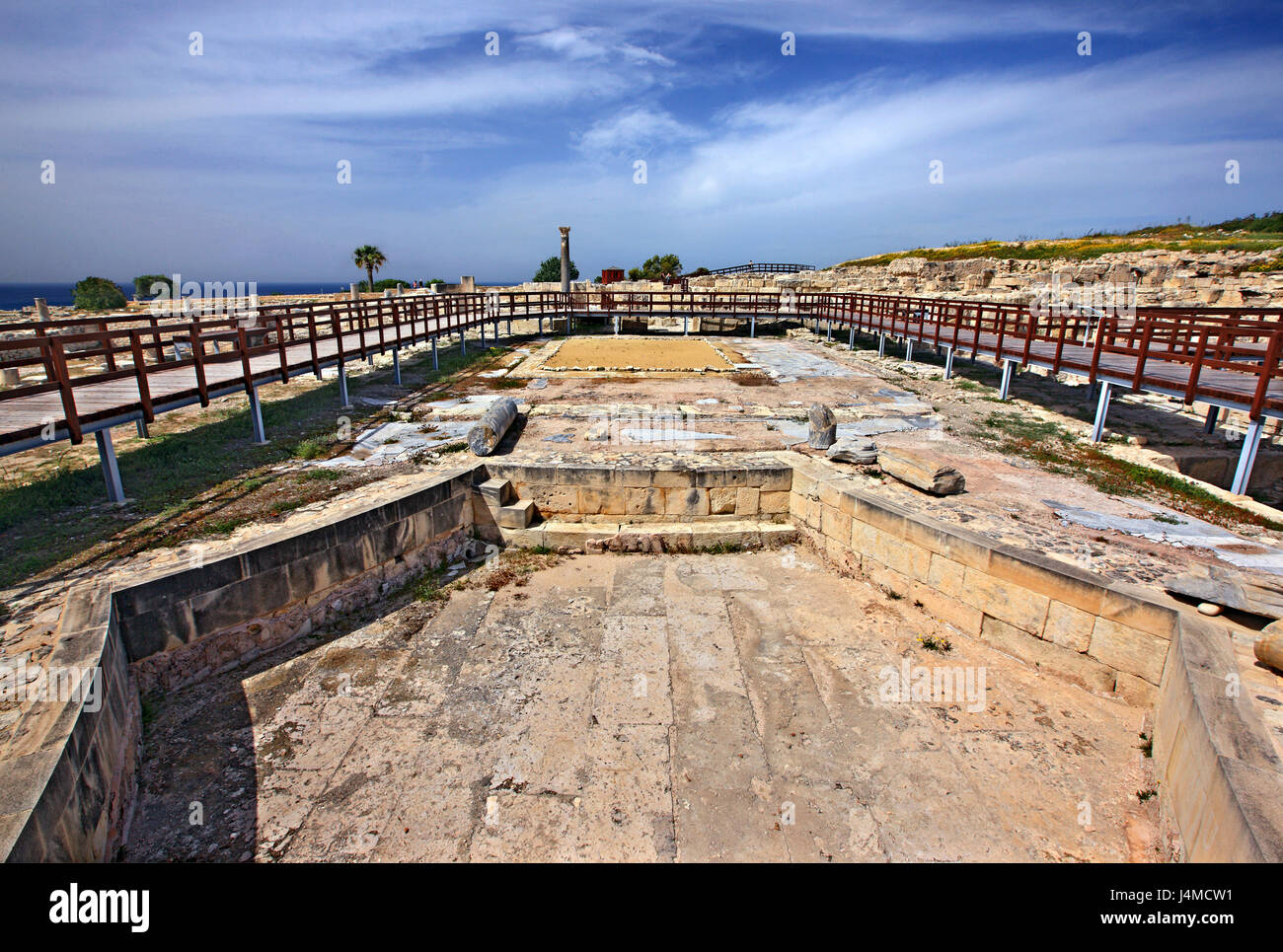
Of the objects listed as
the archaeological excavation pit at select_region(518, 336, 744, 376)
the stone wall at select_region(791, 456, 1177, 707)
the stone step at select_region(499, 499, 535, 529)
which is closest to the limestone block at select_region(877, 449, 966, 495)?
the stone wall at select_region(791, 456, 1177, 707)

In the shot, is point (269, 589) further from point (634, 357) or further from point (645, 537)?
point (634, 357)

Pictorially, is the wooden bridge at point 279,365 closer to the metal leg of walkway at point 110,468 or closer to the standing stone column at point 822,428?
the metal leg of walkway at point 110,468

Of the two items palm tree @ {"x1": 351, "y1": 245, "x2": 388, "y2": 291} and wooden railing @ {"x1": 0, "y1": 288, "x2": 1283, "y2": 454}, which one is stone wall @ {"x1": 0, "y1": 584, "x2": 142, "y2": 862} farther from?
palm tree @ {"x1": 351, "y1": 245, "x2": 388, "y2": 291}

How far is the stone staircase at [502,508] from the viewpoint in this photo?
829 cm

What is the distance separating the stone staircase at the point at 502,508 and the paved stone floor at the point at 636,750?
68.2 inches

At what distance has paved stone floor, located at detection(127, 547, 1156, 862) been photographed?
4098 mm

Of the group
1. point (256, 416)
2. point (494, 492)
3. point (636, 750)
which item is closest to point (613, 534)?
point (494, 492)

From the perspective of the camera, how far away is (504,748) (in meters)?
4.89

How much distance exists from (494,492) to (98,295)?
31.8 meters

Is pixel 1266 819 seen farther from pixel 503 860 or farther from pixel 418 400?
pixel 418 400

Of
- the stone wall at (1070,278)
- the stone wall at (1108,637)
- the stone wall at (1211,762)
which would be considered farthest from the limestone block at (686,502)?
the stone wall at (1070,278)

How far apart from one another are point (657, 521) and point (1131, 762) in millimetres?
5474

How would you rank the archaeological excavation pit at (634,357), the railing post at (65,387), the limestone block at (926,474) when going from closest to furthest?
the railing post at (65,387)
the limestone block at (926,474)
the archaeological excavation pit at (634,357)
